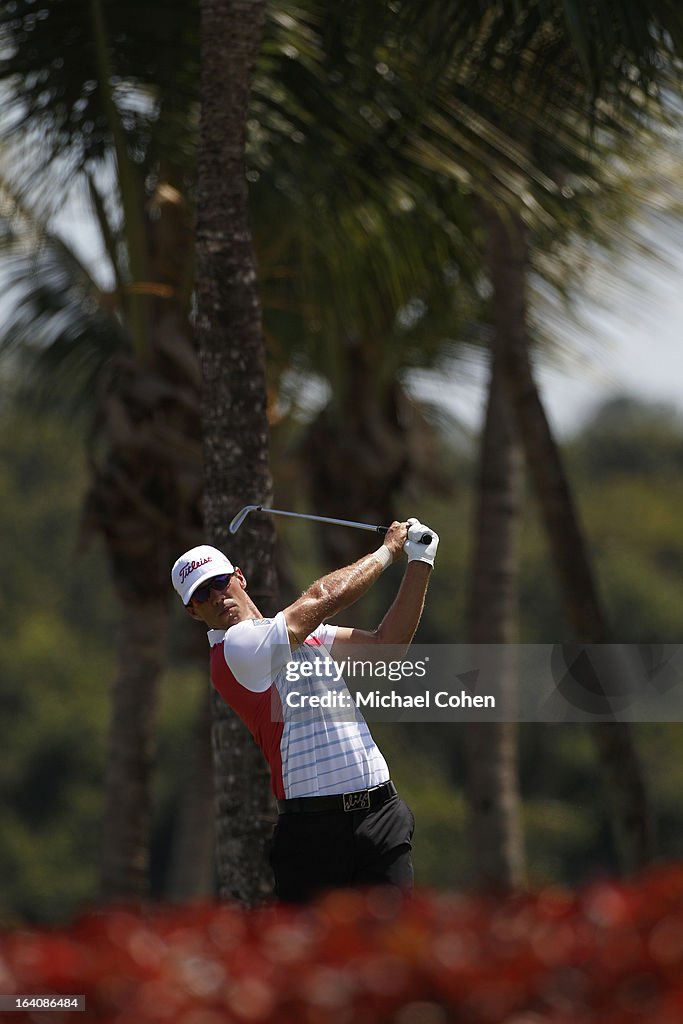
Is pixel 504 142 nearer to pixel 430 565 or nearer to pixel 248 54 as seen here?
pixel 248 54

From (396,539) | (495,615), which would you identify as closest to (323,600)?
(396,539)

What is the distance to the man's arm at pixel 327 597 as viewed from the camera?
445 centimetres

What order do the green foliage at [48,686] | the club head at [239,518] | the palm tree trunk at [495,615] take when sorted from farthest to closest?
the green foliage at [48,686]
the palm tree trunk at [495,615]
the club head at [239,518]

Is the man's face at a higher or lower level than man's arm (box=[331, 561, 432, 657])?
lower

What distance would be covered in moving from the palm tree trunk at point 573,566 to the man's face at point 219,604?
391cm

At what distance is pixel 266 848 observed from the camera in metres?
5.61

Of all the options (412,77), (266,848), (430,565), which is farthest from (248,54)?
(266,848)

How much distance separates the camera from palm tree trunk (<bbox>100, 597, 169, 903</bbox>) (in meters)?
10.3

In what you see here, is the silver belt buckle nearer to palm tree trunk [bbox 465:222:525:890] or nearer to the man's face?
the man's face

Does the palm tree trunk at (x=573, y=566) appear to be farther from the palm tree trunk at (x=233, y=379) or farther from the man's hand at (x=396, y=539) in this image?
the man's hand at (x=396, y=539)

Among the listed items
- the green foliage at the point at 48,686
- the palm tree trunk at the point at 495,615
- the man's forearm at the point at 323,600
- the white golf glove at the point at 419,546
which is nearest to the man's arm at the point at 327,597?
the man's forearm at the point at 323,600

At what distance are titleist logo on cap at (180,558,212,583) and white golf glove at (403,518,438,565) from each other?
2.19ft

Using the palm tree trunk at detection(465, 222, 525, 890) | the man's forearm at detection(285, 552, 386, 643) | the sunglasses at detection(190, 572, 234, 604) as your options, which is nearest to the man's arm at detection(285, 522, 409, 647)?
the man's forearm at detection(285, 552, 386, 643)

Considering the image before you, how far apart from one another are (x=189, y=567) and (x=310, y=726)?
63cm
